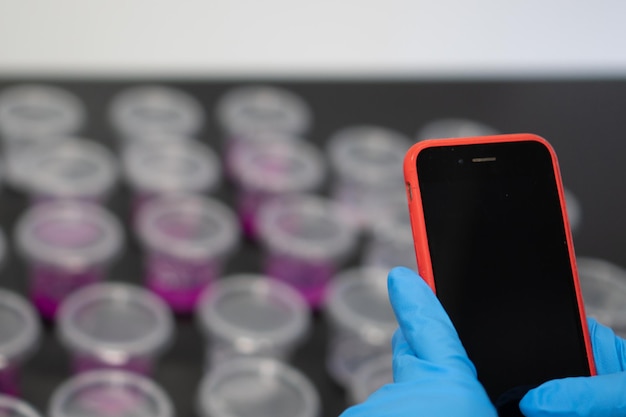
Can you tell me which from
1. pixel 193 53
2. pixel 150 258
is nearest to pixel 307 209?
pixel 150 258

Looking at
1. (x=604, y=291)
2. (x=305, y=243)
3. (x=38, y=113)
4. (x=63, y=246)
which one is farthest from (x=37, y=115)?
(x=604, y=291)

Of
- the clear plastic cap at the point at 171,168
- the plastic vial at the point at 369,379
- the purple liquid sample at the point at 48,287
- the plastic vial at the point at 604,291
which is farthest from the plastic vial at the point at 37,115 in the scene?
the plastic vial at the point at 604,291

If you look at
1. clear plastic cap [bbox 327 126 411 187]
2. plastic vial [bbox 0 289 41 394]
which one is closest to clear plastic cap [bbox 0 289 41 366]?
plastic vial [bbox 0 289 41 394]

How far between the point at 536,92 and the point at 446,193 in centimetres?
146

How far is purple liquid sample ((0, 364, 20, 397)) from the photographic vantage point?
1412mm

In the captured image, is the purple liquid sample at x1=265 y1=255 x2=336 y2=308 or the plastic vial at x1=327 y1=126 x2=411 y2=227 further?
the plastic vial at x1=327 y1=126 x2=411 y2=227

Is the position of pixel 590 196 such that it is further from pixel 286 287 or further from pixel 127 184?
pixel 127 184

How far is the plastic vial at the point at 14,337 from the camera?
1.41m

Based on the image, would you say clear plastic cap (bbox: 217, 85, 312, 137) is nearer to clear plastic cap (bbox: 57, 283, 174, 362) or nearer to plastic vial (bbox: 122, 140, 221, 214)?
plastic vial (bbox: 122, 140, 221, 214)

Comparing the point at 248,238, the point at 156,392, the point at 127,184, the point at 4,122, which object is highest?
the point at 4,122

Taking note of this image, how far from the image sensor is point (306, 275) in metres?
1.74

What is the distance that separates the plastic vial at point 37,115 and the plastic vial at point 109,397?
0.69 meters

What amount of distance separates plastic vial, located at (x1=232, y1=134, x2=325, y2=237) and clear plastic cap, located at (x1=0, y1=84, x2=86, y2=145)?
1.21 feet

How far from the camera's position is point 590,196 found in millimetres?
2041
